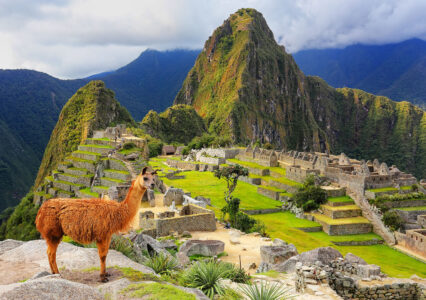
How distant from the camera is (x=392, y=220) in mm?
31156

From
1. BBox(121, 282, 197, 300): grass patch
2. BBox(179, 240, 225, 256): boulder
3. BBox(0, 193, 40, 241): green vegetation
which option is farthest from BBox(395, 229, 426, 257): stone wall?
BBox(0, 193, 40, 241): green vegetation

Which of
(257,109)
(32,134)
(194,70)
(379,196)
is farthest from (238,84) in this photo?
(379,196)

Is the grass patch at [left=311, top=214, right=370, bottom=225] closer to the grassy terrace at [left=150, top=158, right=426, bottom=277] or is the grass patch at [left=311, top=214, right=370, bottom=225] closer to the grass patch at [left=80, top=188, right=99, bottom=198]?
the grassy terrace at [left=150, top=158, right=426, bottom=277]

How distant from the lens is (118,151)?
3231 centimetres

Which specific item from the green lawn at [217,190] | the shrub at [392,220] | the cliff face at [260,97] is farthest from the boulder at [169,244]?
the cliff face at [260,97]

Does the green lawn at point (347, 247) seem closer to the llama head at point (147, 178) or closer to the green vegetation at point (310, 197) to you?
the green vegetation at point (310, 197)

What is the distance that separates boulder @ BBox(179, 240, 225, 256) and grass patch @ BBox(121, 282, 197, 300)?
252 inches

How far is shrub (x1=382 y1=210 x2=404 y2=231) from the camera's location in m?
31.2

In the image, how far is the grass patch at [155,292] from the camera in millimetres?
5070

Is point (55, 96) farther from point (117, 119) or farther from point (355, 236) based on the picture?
point (355, 236)

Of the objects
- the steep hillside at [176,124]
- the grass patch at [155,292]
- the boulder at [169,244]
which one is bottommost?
the boulder at [169,244]

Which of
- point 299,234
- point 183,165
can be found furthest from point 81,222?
point 183,165

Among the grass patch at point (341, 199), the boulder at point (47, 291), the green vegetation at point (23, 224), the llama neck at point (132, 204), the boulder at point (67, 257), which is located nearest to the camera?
the boulder at point (47, 291)

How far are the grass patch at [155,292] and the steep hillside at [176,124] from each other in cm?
9862
